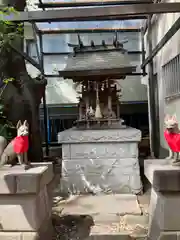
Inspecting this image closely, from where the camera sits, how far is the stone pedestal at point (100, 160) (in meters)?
5.09

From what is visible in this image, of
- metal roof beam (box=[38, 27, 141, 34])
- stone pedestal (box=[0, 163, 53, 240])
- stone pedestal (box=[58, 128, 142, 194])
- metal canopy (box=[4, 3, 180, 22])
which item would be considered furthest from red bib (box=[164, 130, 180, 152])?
metal roof beam (box=[38, 27, 141, 34])

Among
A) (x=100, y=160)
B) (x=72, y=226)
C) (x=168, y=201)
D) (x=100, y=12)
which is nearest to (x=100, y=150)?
(x=100, y=160)

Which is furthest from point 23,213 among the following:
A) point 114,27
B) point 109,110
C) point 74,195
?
point 114,27

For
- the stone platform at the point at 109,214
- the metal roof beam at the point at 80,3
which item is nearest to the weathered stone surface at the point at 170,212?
the stone platform at the point at 109,214

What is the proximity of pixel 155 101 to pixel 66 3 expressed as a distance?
11.9 feet

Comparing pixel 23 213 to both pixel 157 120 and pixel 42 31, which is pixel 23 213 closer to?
pixel 157 120

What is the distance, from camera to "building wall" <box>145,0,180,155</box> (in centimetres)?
526

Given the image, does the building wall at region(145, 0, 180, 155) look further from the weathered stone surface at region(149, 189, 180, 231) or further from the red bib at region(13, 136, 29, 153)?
the red bib at region(13, 136, 29, 153)

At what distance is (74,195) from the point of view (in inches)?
197

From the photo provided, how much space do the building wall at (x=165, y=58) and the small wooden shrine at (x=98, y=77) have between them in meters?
0.90

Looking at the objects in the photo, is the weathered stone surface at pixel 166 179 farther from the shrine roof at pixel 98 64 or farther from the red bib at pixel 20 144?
the shrine roof at pixel 98 64

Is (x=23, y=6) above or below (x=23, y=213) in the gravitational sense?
above

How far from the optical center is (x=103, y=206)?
4.29m

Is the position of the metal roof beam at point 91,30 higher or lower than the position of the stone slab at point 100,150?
higher
